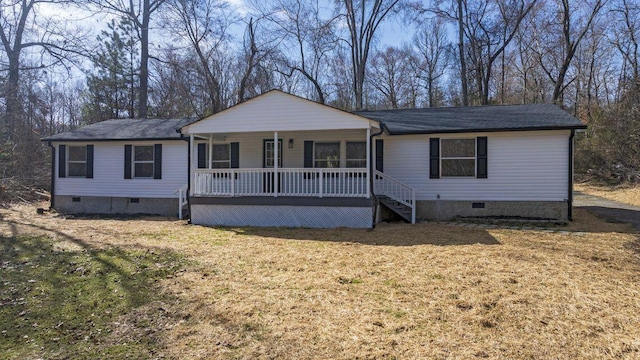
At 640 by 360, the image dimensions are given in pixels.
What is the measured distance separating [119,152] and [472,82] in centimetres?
2690

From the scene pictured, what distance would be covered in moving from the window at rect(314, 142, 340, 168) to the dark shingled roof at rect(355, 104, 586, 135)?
1982 millimetres

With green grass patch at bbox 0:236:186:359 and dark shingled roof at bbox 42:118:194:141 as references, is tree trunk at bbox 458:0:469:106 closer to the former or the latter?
dark shingled roof at bbox 42:118:194:141

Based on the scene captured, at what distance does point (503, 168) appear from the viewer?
11.6 m

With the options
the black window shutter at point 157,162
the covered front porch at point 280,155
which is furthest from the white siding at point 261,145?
the black window shutter at point 157,162

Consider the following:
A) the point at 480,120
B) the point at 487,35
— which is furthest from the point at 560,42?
the point at 480,120

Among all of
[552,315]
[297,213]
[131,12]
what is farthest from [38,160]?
[552,315]

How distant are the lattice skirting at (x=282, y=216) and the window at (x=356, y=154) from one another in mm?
2817

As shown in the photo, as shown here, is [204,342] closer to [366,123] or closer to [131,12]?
[366,123]

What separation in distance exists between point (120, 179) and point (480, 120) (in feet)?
44.0

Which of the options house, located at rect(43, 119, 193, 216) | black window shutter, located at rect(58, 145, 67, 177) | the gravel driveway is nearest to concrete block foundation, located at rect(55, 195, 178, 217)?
house, located at rect(43, 119, 193, 216)

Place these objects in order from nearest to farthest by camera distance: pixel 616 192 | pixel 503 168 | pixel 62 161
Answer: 1. pixel 503 168
2. pixel 62 161
3. pixel 616 192

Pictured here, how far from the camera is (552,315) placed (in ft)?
13.6

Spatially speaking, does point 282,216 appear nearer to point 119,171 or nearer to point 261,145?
point 261,145

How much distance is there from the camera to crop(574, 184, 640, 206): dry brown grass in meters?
17.3
